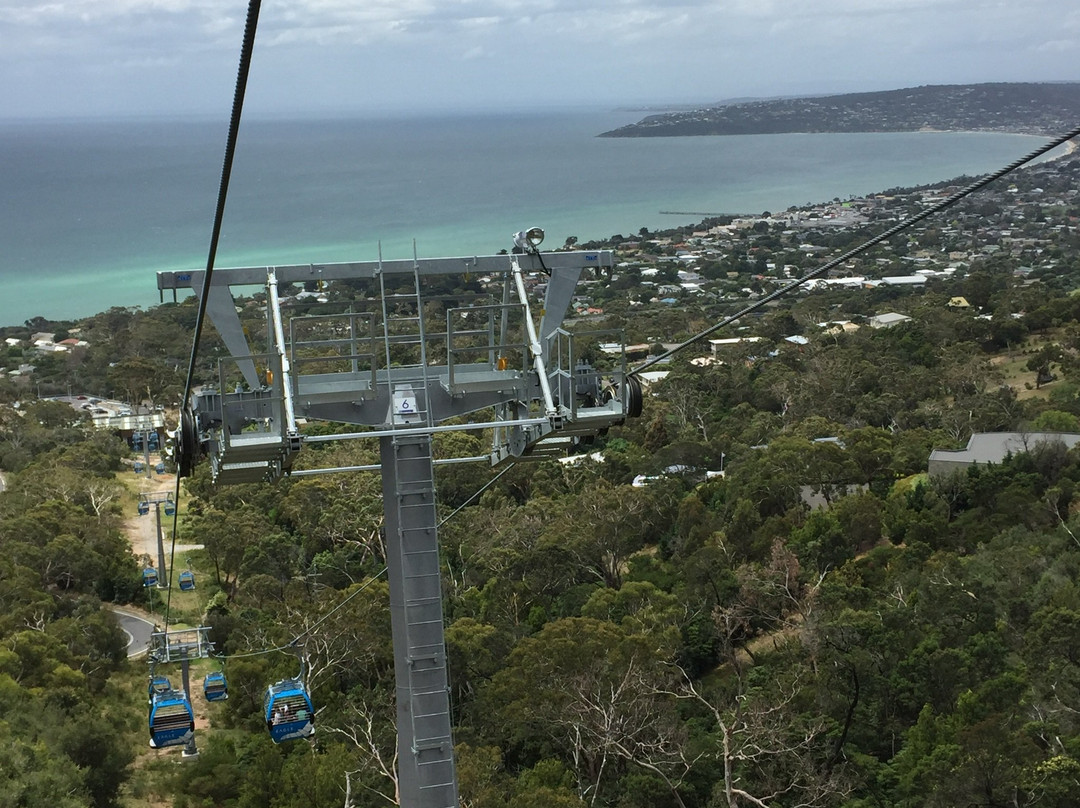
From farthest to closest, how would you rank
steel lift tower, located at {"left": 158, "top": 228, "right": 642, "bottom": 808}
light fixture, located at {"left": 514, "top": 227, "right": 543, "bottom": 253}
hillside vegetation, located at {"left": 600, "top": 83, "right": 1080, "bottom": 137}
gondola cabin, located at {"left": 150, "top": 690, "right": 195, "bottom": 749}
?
1. hillside vegetation, located at {"left": 600, "top": 83, "right": 1080, "bottom": 137}
2. gondola cabin, located at {"left": 150, "top": 690, "right": 195, "bottom": 749}
3. light fixture, located at {"left": 514, "top": 227, "right": 543, "bottom": 253}
4. steel lift tower, located at {"left": 158, "top": 228, "right": 642, "bottom": 808}

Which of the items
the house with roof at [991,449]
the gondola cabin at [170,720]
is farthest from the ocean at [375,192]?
the gondola cabin at [170,720]

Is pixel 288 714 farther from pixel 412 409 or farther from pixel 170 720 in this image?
pixel 412 409

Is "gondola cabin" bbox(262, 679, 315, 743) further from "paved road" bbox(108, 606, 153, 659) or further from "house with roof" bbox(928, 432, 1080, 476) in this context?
"house with roof" bbox(928, 432, 1080, 476)

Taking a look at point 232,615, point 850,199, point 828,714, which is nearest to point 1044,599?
point 828,714

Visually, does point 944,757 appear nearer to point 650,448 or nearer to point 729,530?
point 729,530

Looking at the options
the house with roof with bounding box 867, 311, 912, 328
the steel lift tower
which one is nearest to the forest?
the steel lift tower

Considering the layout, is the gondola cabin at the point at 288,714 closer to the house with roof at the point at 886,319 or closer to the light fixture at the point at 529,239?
the light fixture at the point at 529,239
